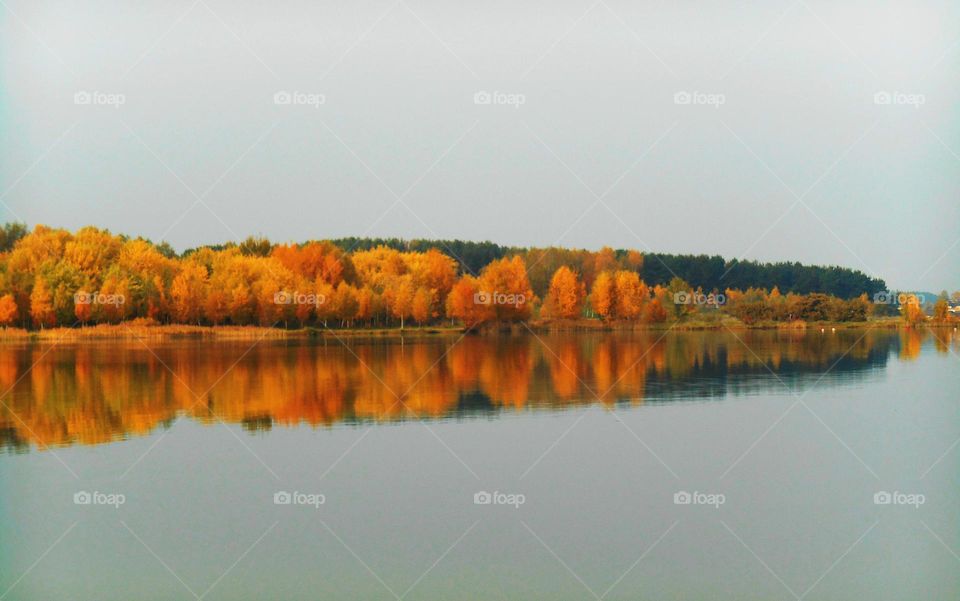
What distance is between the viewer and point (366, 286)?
132 ft

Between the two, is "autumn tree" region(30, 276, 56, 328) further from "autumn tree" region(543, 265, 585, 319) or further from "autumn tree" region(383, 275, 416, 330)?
"autumn tree" region(543, 265, 585, 319)

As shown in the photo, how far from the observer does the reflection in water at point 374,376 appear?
18.6 m

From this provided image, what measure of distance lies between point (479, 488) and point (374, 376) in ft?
36.8

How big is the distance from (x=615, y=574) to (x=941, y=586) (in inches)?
173

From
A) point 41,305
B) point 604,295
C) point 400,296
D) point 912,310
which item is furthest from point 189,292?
point 912,310

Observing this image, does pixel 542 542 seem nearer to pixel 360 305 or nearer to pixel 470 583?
pixel 470 583

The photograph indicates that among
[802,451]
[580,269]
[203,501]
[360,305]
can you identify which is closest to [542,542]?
[203,501]

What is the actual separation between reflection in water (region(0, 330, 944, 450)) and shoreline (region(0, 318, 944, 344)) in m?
0.64

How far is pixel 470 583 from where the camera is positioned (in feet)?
34.8

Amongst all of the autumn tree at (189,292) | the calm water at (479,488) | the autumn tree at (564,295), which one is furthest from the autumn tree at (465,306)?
the calm water at (479,488)

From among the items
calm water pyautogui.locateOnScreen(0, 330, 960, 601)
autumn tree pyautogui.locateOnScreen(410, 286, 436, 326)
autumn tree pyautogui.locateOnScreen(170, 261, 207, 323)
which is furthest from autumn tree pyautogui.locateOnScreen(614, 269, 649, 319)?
autumn tree pyautogui.locateOnScreen(170, 261, 207, 323)

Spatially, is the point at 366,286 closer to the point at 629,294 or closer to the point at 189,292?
the point at 189,292

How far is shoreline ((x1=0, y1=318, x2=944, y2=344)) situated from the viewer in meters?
35.1

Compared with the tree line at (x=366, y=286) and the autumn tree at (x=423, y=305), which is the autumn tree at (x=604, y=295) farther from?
the autumn tree at (x=423, y=305)
